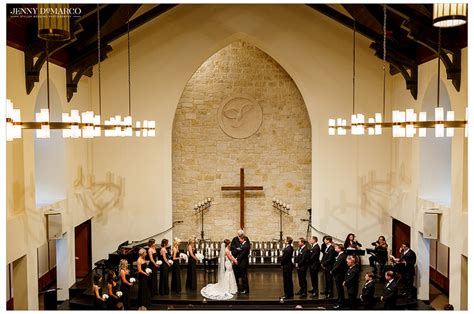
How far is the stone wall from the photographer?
1386 centimetres

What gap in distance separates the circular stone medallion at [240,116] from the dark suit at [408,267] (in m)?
5.53

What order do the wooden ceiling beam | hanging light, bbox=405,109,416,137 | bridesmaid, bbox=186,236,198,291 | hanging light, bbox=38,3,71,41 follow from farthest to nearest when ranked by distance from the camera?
1. the wooden ceiling beam
2. bridesmaid, bbox=186,236,198,291
3. hanging light, bbox=405,109,416,137
4. hanging light, bbox=38,3,71,41

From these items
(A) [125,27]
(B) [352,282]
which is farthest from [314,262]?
(A) [125,27]

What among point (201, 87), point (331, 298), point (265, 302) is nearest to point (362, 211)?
point (331, 298)

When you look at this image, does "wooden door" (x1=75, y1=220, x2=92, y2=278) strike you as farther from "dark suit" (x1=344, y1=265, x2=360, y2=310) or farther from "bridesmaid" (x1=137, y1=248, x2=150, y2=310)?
"dark suit" (x1=344, y1=265, x2=360, y2=310)

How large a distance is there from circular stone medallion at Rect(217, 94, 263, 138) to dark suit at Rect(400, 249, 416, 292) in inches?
218

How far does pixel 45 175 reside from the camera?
11.3 meters

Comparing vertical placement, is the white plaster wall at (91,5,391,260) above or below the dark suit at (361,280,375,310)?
above

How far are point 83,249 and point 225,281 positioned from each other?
424 cm

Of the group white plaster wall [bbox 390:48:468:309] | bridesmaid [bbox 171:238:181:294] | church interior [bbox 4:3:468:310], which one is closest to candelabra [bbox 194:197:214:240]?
church interior [bbox 4:3:468:310]

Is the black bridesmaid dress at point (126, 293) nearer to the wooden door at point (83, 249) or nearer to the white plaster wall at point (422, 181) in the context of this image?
the wooden door at point (83, 249)

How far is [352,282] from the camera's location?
944 centimetres

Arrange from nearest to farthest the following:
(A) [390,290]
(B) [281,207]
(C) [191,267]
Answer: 1. (A) [390,290]
2. (C) [191,267]
3. (B) [281,207]

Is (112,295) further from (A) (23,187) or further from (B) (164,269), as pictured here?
(A) (23,187)
